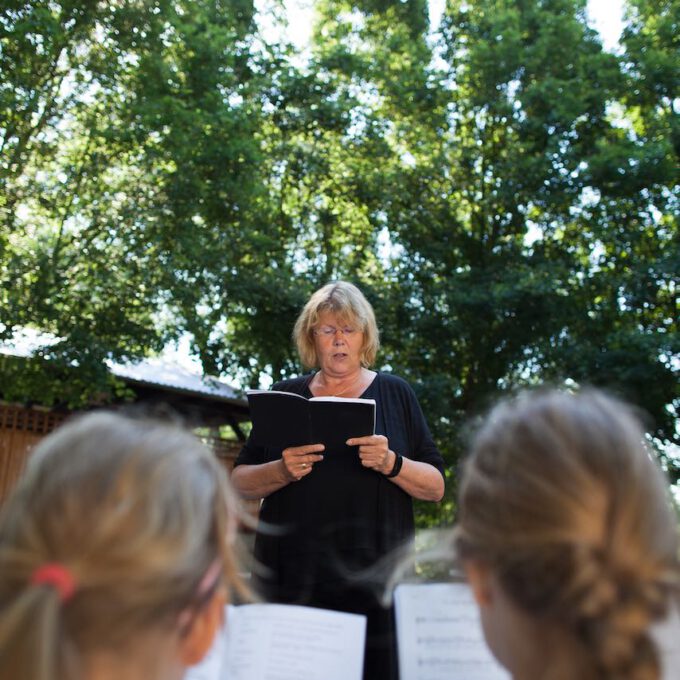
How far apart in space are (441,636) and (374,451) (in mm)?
1023

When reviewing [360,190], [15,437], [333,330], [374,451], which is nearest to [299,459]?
[374,451]

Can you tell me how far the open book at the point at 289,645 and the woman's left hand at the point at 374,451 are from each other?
Result: 984 mm

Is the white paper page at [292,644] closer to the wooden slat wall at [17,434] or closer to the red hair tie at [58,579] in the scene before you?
the red hair tie at [58,579]

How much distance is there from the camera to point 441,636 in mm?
1732

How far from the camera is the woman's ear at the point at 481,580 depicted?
1.25 m

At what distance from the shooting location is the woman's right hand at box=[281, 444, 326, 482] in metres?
2.73

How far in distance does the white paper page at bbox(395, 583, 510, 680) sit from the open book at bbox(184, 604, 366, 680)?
0.10 m

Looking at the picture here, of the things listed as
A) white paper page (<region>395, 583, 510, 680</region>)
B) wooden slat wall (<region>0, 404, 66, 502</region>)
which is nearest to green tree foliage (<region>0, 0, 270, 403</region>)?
wooden slat wall (<region>0, 404, 66, 502</region>)

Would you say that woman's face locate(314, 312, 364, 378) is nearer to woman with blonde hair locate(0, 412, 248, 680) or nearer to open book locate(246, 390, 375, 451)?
open book locate(246, 390, 375, 451)

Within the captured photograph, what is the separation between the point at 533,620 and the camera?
1.15 metres

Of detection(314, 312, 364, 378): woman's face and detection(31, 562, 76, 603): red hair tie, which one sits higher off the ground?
detection(314, 312, 364, 378): woman's face

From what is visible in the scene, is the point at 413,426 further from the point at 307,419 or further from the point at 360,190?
the point at 360,190

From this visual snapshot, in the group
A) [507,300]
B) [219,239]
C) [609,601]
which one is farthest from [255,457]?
[507,300]

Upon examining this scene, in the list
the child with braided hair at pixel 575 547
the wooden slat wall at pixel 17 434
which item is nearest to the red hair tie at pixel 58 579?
the child with braided hair at pixel 575 547
